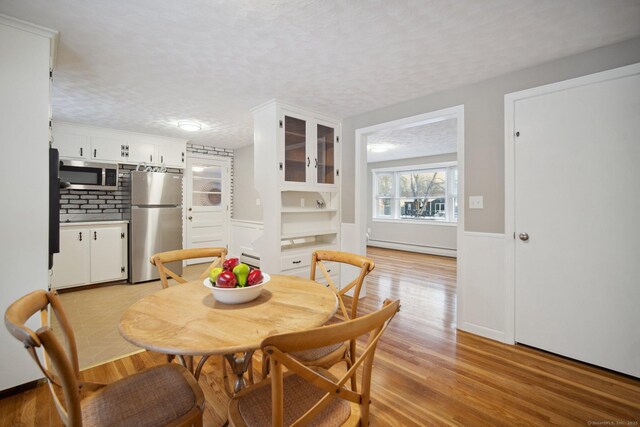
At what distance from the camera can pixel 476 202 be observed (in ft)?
8.77

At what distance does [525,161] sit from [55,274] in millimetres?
5398

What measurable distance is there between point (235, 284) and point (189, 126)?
3.46 m

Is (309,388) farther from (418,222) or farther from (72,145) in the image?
(418,222)

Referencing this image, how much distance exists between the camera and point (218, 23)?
1.79 m

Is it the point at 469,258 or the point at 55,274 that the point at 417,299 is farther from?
the point at 55,274

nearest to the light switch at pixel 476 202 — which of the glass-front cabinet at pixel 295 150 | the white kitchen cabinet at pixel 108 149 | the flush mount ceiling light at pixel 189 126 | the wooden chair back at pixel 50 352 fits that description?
the glass-front cabinet at pixel 295 150

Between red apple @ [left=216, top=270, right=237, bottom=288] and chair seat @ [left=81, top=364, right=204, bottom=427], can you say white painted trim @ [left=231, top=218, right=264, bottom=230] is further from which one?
chair seat @ [left=81, top=364, right=204, bottom=427]

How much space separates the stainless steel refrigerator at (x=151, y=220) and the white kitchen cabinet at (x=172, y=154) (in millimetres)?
467

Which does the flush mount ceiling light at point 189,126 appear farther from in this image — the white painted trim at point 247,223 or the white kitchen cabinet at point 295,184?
the white painted trim at point 247,223

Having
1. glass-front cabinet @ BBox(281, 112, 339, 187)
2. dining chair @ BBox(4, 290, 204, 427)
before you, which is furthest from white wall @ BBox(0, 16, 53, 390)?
glass-front cabinet @ BBox(281, 112, 339, 187)

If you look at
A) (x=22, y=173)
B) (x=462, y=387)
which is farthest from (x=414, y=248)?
(x=22, y=173)

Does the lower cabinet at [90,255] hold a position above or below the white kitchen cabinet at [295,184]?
below

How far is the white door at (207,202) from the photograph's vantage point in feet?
17.6

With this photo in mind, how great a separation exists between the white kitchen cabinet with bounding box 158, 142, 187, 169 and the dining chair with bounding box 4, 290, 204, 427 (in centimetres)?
410
